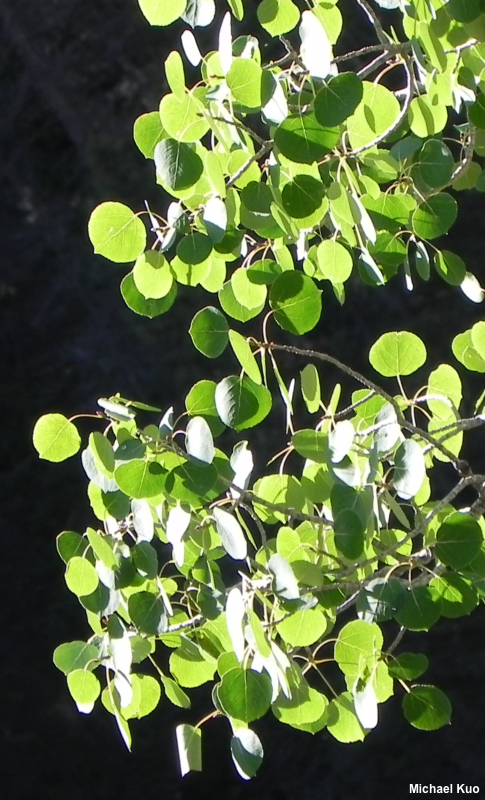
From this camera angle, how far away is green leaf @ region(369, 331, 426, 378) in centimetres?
75

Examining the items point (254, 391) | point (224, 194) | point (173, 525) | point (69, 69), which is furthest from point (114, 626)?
point (69, 69)

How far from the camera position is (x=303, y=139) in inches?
23.2

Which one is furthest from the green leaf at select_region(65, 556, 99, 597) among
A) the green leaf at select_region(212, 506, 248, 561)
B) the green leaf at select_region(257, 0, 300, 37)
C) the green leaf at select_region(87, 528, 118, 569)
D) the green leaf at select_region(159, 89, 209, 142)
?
the green leaf at select_region(257, 0, 300, 37)

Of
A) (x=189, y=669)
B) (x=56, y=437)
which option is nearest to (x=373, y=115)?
(x=56, y=437)

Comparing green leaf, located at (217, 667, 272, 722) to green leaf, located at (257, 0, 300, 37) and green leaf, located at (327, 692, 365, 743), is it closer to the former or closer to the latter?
green leaf, located at (327, 692, 365, 743)

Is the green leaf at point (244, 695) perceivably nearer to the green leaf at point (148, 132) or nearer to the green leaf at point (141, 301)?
the green leaf at point (141, 301)

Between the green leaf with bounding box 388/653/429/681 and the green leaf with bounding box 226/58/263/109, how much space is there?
46 centimetres

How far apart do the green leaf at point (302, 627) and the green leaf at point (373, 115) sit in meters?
0.38

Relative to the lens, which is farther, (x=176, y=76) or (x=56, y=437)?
(x=56, y=437)

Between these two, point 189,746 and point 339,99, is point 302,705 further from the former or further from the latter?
point 339,99

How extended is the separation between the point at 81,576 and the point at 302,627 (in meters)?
0.18

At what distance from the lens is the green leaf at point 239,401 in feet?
2.10

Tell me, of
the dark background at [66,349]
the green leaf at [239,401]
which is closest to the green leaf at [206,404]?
the green leaf at [239,401]

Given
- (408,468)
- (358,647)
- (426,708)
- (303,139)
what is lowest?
(426,708)
